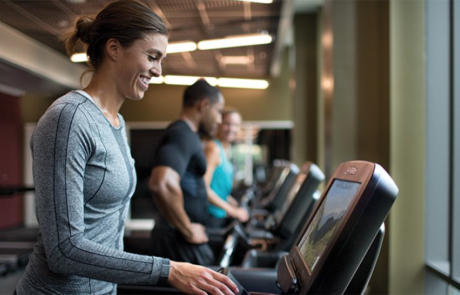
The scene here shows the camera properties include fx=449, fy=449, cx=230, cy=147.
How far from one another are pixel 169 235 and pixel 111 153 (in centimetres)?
143

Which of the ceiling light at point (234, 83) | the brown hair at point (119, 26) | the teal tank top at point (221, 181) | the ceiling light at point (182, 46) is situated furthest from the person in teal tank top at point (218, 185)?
the brown hair at point (119, 26)

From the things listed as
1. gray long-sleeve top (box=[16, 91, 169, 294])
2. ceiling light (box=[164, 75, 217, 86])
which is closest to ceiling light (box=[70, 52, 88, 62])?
gray long-sleeve top (box=[16, 91, 169, 294])

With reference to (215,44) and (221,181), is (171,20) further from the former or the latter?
(221,181)

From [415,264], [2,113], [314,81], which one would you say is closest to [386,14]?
[415,264]

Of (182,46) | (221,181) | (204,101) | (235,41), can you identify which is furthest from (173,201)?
(235,41)

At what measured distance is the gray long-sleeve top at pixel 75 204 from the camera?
1004 millimetres

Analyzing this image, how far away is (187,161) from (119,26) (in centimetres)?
141

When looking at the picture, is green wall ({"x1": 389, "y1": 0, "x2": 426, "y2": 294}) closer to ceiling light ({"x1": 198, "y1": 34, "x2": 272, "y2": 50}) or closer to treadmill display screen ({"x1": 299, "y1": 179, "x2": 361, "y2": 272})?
ceiling light ({"x1": 198, "y1": 34, "x2": 272, "y2": 50})

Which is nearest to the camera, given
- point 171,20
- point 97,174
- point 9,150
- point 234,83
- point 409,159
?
point 97,174

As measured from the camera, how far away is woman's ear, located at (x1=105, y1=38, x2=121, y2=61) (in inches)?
46.3

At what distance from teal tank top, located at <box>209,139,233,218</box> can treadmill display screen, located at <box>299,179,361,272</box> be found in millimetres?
2230

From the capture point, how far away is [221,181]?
3605mm

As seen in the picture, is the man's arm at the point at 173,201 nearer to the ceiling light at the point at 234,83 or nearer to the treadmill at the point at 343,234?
the ceiling light at the point at 234,83

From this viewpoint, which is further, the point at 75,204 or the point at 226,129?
the point at 226,129
